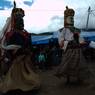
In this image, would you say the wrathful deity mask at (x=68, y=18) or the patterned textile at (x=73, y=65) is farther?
the wrathful deity mask at (x=68, y=18)

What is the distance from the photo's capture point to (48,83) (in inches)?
402

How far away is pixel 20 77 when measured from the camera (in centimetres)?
870

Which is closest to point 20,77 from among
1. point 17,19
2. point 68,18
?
point 17,19

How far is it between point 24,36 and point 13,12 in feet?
2.88

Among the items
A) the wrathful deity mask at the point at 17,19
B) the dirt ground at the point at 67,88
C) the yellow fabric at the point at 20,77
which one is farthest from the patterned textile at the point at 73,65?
the wrathful deity mask at the point at 17,19

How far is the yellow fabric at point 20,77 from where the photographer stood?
27.6ft

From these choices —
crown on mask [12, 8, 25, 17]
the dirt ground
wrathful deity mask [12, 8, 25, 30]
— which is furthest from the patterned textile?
crown on mask [12, 8, 25, 17]

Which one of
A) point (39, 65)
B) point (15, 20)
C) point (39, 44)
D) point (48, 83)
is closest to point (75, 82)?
point (48, 83)

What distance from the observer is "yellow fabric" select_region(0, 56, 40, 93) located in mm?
8422

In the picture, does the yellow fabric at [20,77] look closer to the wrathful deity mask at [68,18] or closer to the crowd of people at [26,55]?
the crowd of people at [26,55]

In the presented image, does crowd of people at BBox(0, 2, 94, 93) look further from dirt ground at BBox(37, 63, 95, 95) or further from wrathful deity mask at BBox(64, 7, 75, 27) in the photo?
dirt ground at BBox(37, 63, 95, 95)

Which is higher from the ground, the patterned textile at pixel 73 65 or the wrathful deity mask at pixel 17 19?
the wrathful deity mask at pixel 17 19

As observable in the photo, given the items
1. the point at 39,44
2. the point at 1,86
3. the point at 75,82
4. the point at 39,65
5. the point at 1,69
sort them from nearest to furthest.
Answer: the point at 1,86 → the point at 1,69 → the point at 75,82 → the point at 39,65 → the point at 39,44

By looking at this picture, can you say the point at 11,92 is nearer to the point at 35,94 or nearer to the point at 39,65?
the point at 35,94
